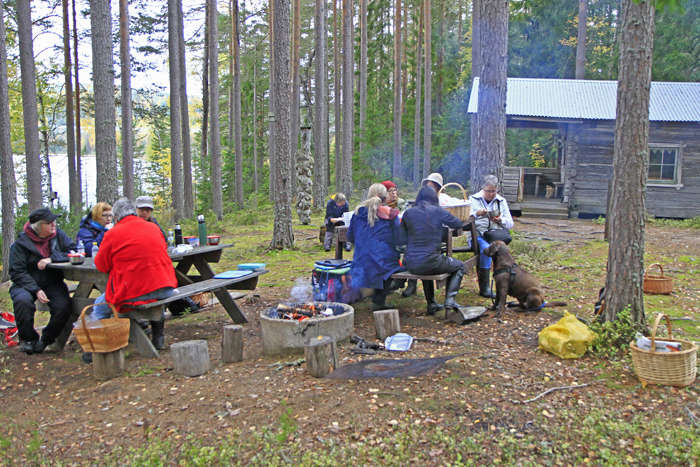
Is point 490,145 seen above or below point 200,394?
above

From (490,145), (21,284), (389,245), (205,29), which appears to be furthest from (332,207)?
(205,29)

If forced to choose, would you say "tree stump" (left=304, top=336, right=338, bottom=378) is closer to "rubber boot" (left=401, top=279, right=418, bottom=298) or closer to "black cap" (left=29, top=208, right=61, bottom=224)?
"rubber boot" (left=401, top=279, right=418, bottom=298)

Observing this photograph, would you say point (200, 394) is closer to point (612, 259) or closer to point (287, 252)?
point (612, 259)

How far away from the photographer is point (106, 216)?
6.50m

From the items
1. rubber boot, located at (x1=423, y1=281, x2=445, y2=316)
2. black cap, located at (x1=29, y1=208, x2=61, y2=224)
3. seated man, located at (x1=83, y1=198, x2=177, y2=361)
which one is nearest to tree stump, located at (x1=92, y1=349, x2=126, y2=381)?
seated man, located at (x1=83, y1=198, x2=177, y2=361)

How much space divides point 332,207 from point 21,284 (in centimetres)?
758

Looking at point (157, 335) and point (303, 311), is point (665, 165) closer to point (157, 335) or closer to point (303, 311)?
point (303, 311)

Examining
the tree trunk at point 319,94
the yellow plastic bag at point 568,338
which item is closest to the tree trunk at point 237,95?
the tree trunk at point 319,94

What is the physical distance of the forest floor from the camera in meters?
3.13

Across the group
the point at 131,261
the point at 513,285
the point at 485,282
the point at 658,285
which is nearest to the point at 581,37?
the point at 658,285

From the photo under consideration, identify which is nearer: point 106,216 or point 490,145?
point 106,216

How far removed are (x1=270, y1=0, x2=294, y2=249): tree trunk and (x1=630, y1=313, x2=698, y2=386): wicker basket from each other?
28.3 ft

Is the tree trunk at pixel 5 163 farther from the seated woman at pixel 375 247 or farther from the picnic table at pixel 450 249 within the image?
the seated woman at pixel 375 247

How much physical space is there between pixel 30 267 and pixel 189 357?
2414 mm
